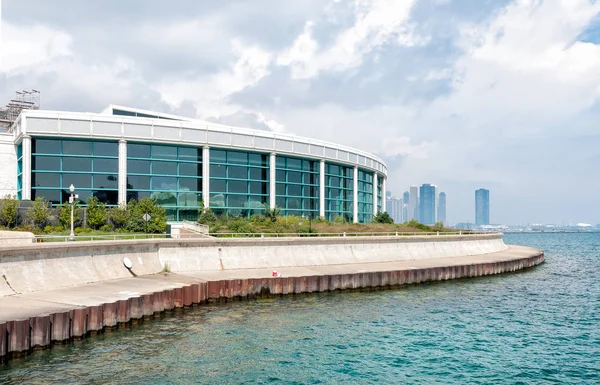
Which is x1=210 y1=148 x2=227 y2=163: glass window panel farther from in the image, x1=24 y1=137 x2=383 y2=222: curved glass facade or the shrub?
the shrub

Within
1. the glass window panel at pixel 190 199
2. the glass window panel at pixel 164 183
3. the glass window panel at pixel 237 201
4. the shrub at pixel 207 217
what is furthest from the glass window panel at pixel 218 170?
the shrub at pixel 207 217

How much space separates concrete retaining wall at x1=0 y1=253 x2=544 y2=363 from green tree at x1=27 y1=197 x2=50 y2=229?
115ft

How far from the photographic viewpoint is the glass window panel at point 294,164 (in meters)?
85.9

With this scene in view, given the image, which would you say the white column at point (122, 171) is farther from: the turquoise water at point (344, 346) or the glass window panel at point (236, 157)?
the turquoise water at point (344, 346)

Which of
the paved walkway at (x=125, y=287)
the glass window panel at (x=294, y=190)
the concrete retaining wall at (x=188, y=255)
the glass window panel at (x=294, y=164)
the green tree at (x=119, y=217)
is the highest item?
the glass window panel at (x=294, y=164)

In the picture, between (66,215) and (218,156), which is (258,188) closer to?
(218,156)

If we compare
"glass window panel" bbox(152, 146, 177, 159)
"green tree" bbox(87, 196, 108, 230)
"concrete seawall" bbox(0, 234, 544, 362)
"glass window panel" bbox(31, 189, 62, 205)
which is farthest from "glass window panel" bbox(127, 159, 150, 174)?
"concrete seawall" bbox(0, 234, 544, 362)

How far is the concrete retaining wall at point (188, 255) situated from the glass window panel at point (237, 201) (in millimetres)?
A: 31397

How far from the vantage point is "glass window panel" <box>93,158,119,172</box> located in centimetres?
6938

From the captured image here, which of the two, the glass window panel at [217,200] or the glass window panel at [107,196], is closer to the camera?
the glass window panel at [107,196]

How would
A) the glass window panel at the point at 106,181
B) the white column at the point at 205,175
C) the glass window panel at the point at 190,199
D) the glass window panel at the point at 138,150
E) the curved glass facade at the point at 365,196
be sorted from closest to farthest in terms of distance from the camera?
1. the glass window panel at the point at 106,181
2. the glass window panel at the point at 138,150
3. the glass window panel at the point at 190,199
4. the white column at the point at 205,175
5. the curved glass facade at the point at 365,196

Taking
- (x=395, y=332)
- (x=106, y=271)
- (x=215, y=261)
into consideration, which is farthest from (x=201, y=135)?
(x=395, y=332)

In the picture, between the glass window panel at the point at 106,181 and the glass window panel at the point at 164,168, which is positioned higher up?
the glass window panel at the point at 164,168

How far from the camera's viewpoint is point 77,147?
226ft
